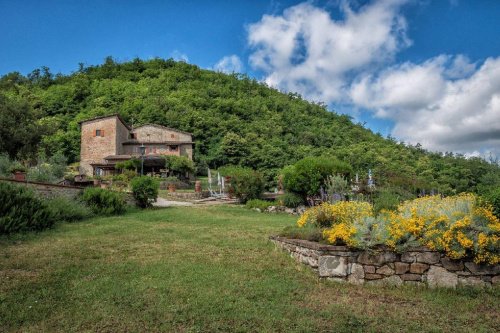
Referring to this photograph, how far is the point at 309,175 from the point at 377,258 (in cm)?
1264

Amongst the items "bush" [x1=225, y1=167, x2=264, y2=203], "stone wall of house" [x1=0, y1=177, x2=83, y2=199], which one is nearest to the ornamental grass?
"stone wall of house" [x1=0, y1=177, x2=83, y2=199]

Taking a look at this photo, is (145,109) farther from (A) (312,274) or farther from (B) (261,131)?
(A) (312,274)

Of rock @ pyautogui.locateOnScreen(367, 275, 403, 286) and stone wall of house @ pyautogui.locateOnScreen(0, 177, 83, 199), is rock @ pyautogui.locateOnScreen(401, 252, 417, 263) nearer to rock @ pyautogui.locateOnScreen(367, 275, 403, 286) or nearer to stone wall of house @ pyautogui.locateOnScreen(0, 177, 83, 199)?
rock @ pyautogui.locateOnScreen(367, 275, 403, 286)

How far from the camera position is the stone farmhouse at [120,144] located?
137 feet

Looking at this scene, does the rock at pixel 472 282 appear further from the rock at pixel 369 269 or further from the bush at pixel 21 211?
the bush at pixel 21 211

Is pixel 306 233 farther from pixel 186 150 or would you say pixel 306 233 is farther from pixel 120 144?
pixel 120 144

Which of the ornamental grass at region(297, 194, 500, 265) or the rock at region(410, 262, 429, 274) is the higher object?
the ornamental grass at region(297, 194, 500, 265)

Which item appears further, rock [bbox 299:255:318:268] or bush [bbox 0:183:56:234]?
bush [bbox 0:183:56:234]

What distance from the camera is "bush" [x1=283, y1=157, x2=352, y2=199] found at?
687 inches

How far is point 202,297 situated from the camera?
4285 millimetres

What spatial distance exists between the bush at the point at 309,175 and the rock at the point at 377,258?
12384 mm

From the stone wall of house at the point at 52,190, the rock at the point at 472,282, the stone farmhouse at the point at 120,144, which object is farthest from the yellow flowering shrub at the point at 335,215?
the stone farmhouse at the point at 120,144

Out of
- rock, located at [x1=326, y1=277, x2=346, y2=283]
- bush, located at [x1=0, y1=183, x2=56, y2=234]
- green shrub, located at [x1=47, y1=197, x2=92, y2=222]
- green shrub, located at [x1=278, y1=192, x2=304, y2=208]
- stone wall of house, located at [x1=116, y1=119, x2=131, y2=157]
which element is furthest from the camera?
stone wall of house, located at [x1=116, y1=119, x2=131, y2=157]

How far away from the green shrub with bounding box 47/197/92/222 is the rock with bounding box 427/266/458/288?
969 cm
